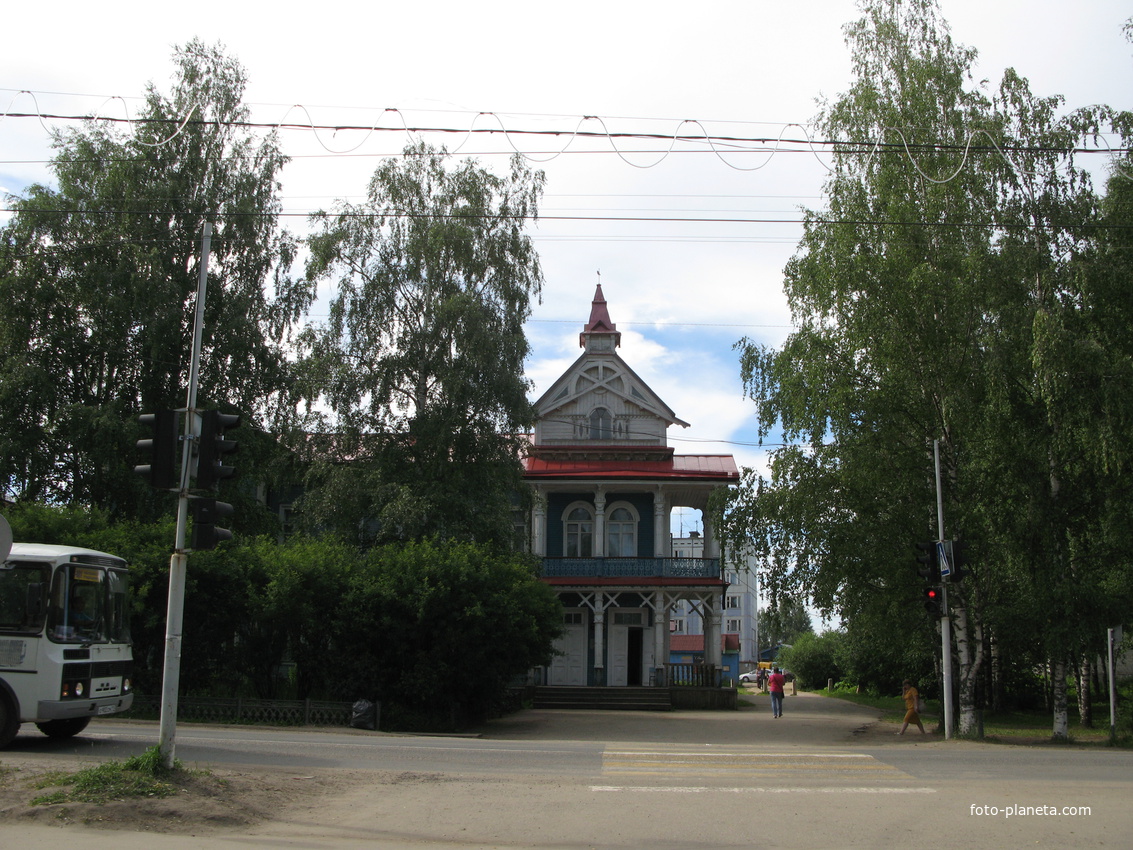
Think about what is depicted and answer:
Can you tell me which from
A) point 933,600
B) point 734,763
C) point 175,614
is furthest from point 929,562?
point 175,614

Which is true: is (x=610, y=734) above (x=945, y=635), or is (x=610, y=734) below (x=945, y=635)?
below

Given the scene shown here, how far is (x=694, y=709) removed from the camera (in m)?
30.5

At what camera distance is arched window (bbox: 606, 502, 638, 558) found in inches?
1357

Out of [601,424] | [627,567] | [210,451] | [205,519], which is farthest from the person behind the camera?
[601,424]

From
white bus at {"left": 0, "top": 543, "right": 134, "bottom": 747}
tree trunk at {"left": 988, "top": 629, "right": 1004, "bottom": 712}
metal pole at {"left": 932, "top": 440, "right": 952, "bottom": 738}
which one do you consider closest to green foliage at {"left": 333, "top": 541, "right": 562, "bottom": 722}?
white bus at {"left": 0, "top": 543, "right": 134, "bottom": 747}

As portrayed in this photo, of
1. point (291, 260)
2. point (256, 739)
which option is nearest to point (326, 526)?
point (291, 260)

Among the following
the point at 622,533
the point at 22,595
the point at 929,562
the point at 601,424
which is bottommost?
the point at 22,595

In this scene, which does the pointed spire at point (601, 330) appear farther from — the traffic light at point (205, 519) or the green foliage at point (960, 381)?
the traffic light at point (205, 519)

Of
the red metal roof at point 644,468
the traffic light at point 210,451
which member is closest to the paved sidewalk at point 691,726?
the red metal roof at point 644,468

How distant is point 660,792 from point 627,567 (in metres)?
21.3

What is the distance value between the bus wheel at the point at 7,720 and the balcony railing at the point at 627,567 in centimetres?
2100

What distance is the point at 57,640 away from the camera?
12531mm

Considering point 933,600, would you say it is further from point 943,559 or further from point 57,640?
point 57,640

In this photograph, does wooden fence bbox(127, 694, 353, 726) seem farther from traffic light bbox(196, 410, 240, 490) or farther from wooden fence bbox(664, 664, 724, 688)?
wooden fence bbox(664, 664, 724, 688)
